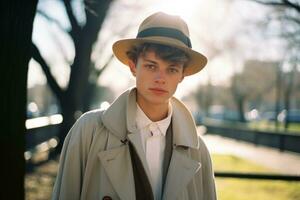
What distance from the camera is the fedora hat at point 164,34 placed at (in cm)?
317

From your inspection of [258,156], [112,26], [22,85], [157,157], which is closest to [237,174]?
[22,85]

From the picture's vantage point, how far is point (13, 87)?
478 cm

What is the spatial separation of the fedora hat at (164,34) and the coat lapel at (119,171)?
2.56 ft

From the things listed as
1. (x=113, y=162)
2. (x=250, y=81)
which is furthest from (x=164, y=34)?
(x=250, y=81)

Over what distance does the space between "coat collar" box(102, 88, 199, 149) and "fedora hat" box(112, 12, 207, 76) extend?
0.36m

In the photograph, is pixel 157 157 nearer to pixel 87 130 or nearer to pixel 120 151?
pixel 120 151

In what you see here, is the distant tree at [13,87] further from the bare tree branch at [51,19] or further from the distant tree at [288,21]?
the bare tree branch at [51,19]

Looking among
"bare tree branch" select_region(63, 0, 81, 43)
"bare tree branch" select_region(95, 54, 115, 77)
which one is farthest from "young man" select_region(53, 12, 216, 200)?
"bare tree branch" select_region(95, 54, 115, 77)

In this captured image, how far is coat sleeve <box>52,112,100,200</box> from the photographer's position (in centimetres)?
296

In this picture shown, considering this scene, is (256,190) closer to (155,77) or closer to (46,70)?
(46,70)

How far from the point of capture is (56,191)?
3.03 meters

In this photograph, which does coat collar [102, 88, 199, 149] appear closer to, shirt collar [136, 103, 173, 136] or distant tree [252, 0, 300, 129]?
shirt collar [136, 103, 173, 136]

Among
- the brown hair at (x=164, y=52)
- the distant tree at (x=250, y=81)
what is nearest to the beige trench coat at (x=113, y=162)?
the brown hair at (x=164, y=52)

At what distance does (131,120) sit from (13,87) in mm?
2043
